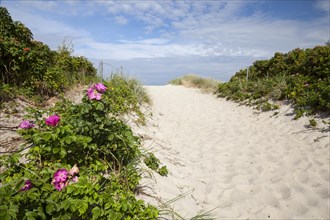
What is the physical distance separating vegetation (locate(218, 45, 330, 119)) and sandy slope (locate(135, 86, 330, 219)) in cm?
66

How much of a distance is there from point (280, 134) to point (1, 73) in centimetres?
679

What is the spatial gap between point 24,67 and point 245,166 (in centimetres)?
505

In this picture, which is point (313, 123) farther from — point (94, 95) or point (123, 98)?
point (94, 95)

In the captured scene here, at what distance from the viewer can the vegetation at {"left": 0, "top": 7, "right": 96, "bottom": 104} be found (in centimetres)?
458

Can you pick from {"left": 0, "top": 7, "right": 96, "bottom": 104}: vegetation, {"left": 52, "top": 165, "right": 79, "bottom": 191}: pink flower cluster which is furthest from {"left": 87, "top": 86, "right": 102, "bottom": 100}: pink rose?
{"left": 0, "top": 7, "right": 96, "bottom": 104}: vegetation

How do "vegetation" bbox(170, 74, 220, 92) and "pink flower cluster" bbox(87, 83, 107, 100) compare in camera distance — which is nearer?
"pink flower cluster" bbox(87, 83, 107, 100)

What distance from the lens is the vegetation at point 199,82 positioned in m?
14.3

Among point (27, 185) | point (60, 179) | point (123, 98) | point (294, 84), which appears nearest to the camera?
point (27, 185)

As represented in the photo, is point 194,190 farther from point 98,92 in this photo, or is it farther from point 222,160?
point 98,92

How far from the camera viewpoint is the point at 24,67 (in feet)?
16.1

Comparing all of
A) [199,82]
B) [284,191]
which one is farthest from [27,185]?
[199,82]

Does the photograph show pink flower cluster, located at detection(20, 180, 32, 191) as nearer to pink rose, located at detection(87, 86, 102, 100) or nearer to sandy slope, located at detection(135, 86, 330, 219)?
pink rose, located at detection(87, 86, 102, 100)

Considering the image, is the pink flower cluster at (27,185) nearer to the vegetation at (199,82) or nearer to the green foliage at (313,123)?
the green foliage at (313,123)

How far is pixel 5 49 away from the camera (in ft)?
14.8
